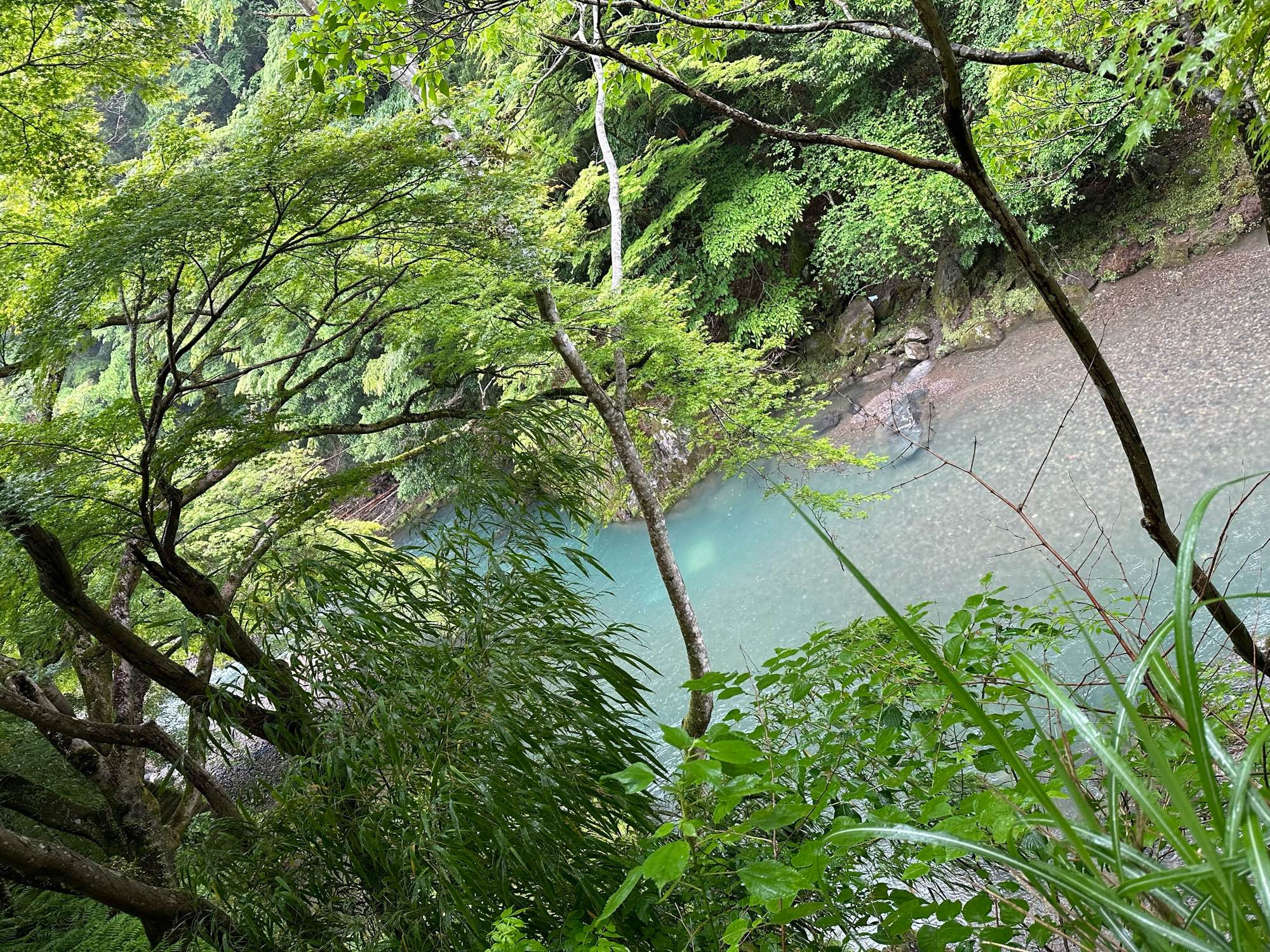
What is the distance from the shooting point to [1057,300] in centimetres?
156

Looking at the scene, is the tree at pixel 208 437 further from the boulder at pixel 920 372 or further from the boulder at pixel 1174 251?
the boulder at pixel 1174 251

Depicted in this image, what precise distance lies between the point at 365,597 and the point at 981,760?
145 cm

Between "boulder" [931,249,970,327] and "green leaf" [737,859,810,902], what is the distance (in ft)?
31.1

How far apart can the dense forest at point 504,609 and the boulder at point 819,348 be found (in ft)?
13.8

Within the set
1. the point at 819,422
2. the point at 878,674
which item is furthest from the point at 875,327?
the point at 878,674

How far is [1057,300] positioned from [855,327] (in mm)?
8976

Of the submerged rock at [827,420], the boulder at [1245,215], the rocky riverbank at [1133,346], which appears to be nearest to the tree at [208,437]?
the rocky riverbank at [1133,346]

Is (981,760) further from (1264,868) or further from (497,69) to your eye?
(497,69)

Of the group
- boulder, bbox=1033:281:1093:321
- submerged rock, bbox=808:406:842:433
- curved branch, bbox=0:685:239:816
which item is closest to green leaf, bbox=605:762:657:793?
curved branch, bbox=0:685:239:816

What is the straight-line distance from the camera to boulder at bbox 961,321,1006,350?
889 cm

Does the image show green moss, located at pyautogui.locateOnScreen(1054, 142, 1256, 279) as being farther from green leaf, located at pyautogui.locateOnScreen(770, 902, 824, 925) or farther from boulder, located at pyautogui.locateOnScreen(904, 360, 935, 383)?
green leaf, located at pyautogui.locateOnScreen(770, 902, 824, 925)

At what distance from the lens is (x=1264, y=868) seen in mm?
339

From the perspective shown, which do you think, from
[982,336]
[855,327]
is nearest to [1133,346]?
[982,336]

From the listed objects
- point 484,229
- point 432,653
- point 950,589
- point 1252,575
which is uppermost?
point 484,229
